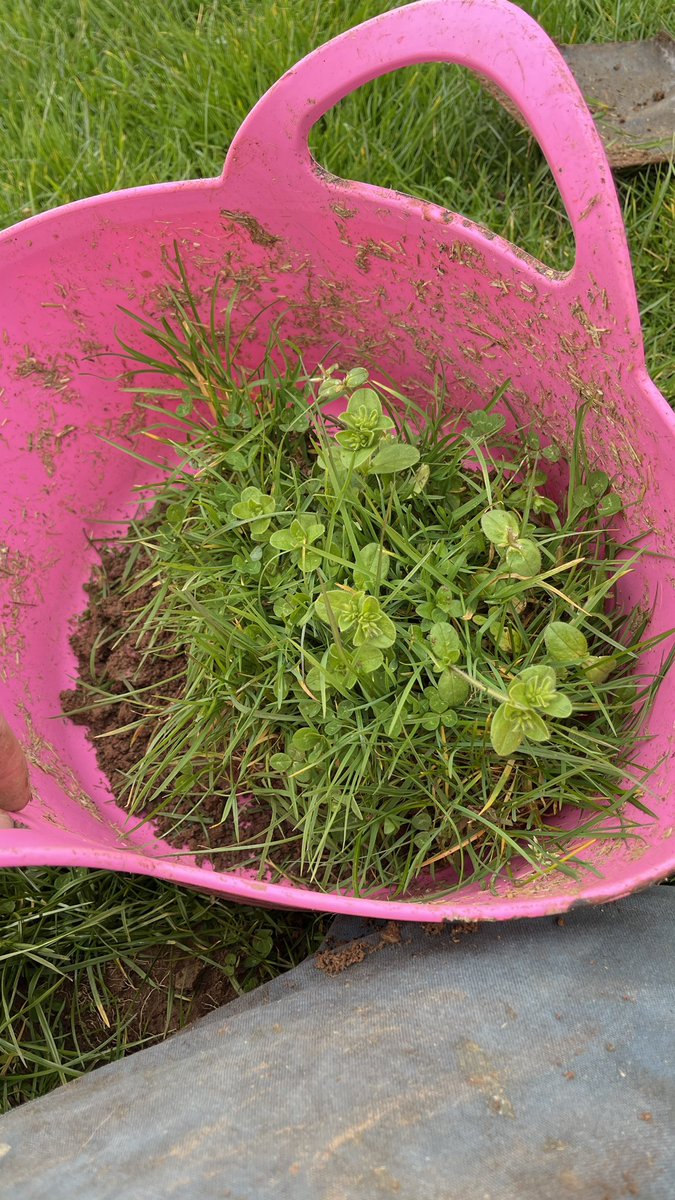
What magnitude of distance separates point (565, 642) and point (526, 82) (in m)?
0.53

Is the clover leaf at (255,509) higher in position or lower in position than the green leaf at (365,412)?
lower

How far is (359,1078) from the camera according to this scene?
0.75 meters

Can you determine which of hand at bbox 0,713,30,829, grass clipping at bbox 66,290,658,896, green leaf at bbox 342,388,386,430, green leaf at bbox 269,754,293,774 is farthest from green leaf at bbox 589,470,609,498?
hand at bbox 0,713,30,829

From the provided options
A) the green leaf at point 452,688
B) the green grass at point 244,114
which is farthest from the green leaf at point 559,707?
the green grass at point 244,114

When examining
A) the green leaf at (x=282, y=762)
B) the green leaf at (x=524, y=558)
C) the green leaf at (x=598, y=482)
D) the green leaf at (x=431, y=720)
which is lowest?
the green leaf at (x=282, y=762)

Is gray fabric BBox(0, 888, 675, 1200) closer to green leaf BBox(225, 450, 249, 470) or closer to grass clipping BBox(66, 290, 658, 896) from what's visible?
grass clipping BBox(66, 290, 658, 896)

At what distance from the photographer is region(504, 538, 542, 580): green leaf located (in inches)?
35.4

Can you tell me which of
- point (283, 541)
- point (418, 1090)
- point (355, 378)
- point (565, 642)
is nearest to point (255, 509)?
point (283, 541)

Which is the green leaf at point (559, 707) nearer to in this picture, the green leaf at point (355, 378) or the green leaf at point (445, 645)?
the green leaf at point (445, 645)

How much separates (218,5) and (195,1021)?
176cm

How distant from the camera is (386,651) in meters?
0.96

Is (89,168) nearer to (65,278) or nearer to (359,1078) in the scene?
(65,278)

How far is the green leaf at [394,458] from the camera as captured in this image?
3.12 ft

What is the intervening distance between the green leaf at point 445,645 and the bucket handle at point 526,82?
33cm
